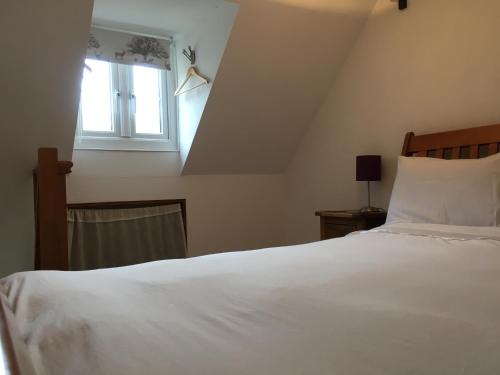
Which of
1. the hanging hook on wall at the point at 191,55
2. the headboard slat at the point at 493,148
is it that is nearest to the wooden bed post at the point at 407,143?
the headboard slat at the point at 493,148

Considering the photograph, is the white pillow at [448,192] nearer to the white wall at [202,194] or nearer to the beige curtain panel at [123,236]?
the white wall at [202,194]

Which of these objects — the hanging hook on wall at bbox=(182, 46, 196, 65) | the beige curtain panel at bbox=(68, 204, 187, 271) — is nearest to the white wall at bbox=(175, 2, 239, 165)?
the hanging hook on wall at bbox=(182, 46, 196, 65)

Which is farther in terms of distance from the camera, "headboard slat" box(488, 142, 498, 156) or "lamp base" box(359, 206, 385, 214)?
"lamp base" box(359, 206, 385, 214)

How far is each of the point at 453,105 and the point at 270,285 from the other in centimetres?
183

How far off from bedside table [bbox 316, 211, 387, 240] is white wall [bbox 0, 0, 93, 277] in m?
1.63

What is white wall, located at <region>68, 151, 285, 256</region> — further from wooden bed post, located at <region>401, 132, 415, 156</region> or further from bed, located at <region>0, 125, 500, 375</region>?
bed, located at <region>0, 125, 500, 375</region>

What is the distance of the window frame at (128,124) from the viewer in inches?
111

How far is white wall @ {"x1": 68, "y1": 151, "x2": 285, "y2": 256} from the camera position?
9.07ft

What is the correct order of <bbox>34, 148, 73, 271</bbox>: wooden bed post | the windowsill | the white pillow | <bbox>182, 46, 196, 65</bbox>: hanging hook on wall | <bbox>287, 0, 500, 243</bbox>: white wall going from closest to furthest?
<bbox>34, 148, 73, 271</bbox>: wooden bed post < the white pillow < <bbox>287, 0, 500, 243</bbox>: white wall < the windowsill < <bbox>182, 46, 196, 65</bbox>: hanging hook on wall

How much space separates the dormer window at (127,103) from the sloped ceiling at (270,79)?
37 cm

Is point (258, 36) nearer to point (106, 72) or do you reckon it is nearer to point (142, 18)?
point (142, 18)

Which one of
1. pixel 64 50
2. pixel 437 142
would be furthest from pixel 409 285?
pixel 64 50

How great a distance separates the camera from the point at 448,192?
1.90 m

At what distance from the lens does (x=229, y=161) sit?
319 cm
